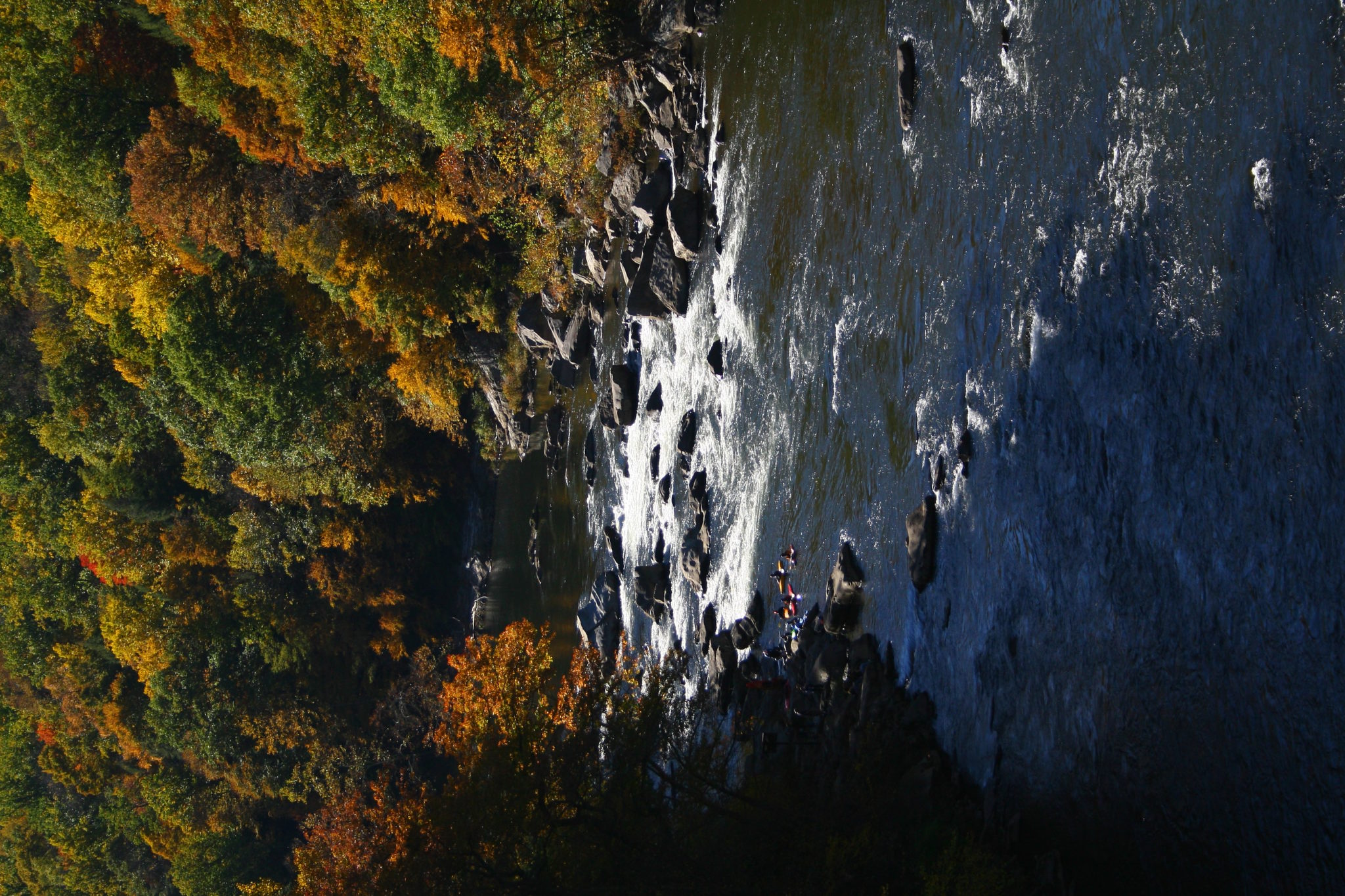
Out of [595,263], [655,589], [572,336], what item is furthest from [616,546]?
[595,263]

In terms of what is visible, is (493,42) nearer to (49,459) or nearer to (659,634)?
(659,634)

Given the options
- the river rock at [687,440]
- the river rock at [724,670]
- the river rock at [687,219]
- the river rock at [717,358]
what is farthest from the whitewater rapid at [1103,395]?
the river rock at [687,440]

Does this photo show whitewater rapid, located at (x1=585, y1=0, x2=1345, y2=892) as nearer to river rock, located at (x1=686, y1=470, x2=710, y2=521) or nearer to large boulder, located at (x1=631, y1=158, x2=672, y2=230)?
river rock, located at (x1=686, y1=470, x2=710, y2=521)

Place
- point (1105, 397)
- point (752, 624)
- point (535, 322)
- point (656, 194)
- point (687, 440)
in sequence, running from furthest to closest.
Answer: point (535, 322), point (656, 194), point (687, 440), point (752, 624), point (1105, 397)

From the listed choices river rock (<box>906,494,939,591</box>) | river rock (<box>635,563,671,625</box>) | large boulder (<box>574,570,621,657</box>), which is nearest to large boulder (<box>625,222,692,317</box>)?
river rock (<box>635,563,671,625</box>)

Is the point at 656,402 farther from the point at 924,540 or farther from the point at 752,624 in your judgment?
the point at 924,540

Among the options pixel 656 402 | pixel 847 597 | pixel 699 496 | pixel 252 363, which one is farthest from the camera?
pixel 252 363
